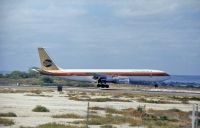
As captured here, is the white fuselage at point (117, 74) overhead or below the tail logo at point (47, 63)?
below

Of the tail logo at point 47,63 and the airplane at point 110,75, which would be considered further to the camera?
the tail logo at point 47,63

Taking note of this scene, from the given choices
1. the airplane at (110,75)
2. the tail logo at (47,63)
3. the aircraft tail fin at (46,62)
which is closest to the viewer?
the airplane at (110,75)

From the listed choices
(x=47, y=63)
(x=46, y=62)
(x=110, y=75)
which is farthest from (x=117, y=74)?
(x=46, y=62)

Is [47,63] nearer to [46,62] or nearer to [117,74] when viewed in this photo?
[46,62]

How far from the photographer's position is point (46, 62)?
357 ft

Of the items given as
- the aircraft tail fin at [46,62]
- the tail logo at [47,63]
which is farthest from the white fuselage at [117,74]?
the tail logo at [47,63]

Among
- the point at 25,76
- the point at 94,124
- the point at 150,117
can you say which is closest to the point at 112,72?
the point at 150,117

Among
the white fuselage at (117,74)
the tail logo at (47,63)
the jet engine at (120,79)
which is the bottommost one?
the jet engine at (120,79)

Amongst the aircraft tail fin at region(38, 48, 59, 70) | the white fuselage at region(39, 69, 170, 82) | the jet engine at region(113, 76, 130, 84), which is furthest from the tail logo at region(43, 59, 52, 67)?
A: the jet engine at region(113, 76, 130, 84)

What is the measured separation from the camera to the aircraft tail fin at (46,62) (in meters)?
107

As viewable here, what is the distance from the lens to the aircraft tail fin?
107 metres

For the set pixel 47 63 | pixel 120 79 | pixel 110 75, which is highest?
pixel 47 63

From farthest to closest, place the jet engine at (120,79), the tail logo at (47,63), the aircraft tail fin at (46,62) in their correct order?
the tail logo at (47,63), the aircraft tail fin at (46,62), the jet engine at (120,79)

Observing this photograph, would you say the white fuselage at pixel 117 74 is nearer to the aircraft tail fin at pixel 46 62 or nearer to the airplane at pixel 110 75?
the airplane at pixel 110 75
